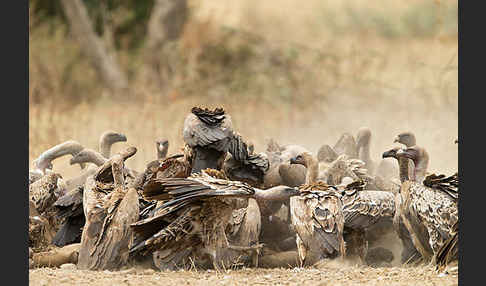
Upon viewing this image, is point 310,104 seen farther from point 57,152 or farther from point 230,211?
point 230,211

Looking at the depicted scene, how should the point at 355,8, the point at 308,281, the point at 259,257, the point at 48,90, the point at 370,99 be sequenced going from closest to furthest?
the point at 308,281
the point at 259,257
the point at 370,99
the point at 48,90
the point at 355,8

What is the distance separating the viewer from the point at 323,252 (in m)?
7.76

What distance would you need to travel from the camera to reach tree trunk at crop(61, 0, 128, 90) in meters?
22.6

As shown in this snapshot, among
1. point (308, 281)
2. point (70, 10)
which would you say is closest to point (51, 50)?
point (70, 10)

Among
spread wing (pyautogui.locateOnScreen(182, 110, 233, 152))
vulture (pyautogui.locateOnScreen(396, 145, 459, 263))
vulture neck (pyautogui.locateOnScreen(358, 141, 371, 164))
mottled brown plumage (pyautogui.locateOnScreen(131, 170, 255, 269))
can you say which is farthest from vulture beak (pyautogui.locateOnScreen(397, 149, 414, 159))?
mottled brown plumage (pyautogui.locateOnScreen(131, 170, 255, 269))

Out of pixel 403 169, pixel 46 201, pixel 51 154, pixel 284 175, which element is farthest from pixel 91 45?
pixel 403 169

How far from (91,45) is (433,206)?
53.1ft

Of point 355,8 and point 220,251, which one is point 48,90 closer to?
point 355,8

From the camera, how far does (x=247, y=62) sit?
22.6 metres

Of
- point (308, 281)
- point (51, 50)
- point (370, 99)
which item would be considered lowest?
point (308, 281)

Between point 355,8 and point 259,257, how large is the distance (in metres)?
16.3

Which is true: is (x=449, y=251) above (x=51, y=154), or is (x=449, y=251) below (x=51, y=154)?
below

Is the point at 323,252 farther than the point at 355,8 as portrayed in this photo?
No

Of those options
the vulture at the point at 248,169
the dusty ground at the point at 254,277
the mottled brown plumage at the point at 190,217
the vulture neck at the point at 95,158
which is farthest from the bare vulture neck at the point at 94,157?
the mottled brown plumage at the point at 190,217
